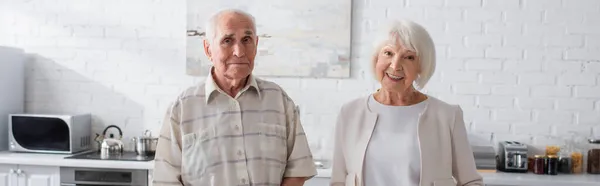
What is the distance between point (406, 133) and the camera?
1848 millimetres

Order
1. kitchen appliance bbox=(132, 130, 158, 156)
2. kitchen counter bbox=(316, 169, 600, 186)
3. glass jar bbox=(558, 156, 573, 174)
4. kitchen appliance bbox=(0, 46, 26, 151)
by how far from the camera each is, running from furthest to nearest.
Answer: kitchen appliance bbox=(0, 46, 26, 151) < kitchen appliance bbox=(132, 130, 158, 156) < glass jar bbox=(558, 156, 573, 174) < kitchen counter bbox=(316, 169, 600, 186)

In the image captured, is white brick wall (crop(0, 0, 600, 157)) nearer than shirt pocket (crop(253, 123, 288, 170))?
No

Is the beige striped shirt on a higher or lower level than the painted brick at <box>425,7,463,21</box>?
lower

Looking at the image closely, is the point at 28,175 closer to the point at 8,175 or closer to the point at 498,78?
the point at 8,175

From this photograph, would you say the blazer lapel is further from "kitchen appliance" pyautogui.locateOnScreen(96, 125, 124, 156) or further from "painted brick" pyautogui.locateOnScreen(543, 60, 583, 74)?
"kitchen appliance" pyautogui.locateOnScreen(96, 125, 124, 156)

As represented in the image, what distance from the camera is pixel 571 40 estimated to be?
11.3 ft

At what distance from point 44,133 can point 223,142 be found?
2.34 metres

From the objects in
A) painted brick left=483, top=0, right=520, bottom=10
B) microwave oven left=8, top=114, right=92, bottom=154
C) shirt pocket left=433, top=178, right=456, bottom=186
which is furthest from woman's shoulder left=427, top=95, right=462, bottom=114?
microwave oven left=8, top=114, right=92, bottom=154

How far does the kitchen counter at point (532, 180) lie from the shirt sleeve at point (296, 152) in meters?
1.35

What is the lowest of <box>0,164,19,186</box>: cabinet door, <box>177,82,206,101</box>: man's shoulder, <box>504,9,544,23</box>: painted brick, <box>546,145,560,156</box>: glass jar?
<box>0,164,19,186</box>: cabinet door

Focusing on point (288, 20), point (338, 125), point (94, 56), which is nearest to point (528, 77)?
point (288, 20)

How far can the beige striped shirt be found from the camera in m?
1.78

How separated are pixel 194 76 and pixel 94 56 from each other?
704 mm

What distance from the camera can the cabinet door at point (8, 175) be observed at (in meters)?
3.45
